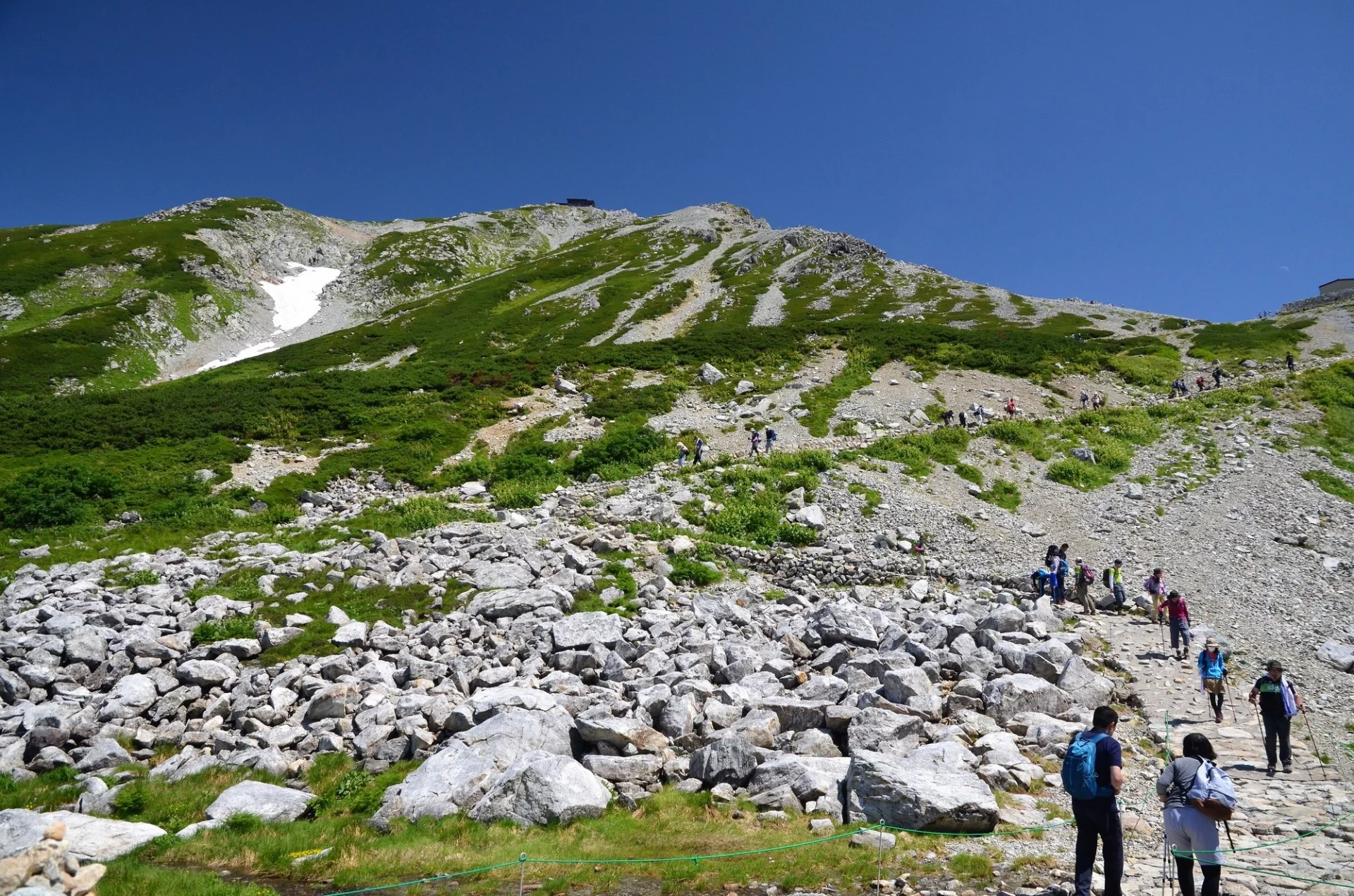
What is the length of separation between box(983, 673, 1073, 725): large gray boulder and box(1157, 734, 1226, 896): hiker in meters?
5.63

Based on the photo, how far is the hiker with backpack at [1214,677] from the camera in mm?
13617

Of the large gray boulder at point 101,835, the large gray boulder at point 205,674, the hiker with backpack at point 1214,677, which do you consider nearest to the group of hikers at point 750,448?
the hiker with backpack at point 1214,677

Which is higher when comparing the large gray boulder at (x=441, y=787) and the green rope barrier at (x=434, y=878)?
the large gray boulder at (x=441, y=787)

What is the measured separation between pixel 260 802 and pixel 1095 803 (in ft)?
38.0

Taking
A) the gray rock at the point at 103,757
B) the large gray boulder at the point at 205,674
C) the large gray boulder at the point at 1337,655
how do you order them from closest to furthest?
the gray rock at the point at 103,757
the large gray boulder at the point at 205,674
the large gray boulder at the point at 1337,655

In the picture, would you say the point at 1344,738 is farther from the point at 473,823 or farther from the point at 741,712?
the point at 473,823

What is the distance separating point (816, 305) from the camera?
310ft

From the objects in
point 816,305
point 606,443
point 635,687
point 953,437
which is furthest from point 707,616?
point 816,305

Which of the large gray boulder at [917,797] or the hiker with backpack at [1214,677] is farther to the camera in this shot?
the hiker with backpack at [1214,677]

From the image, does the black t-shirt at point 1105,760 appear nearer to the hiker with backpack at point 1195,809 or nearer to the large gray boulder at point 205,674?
the hiker with backpack at point 1195,809

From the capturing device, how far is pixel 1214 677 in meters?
13.7

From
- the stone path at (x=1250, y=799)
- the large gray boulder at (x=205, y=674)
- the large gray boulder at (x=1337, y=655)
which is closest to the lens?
the stone path at (x=1250, y=799)

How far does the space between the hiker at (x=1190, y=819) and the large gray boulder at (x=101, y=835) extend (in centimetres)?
1285

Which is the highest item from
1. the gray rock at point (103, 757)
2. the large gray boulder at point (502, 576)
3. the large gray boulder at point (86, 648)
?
the large gray boulder at point (502, 576)
